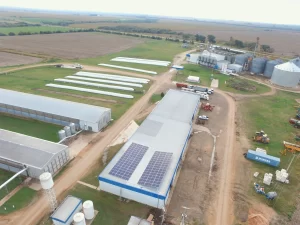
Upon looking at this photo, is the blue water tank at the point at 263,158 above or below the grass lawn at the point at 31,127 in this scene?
above

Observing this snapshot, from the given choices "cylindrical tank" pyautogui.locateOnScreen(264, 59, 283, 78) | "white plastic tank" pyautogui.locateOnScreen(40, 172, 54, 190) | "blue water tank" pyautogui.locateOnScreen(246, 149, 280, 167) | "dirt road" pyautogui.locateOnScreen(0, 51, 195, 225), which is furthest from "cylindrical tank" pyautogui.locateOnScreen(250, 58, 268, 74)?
"white plastic tank" pyautogui.locateOnScreen(40, 172, 54, 190)

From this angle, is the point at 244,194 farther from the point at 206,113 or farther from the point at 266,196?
the point at 206,113

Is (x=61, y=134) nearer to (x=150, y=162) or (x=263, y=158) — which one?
(x=150, y=162)

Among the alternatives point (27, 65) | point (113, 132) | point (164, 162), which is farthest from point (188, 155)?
point (27, 65)

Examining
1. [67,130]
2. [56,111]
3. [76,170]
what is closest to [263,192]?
[76,170]

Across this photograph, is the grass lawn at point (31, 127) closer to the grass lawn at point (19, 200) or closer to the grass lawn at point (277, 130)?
the grass lawn at point (19, 200)

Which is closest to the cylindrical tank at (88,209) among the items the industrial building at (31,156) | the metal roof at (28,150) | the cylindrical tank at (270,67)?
the industrial building at (31,156)
